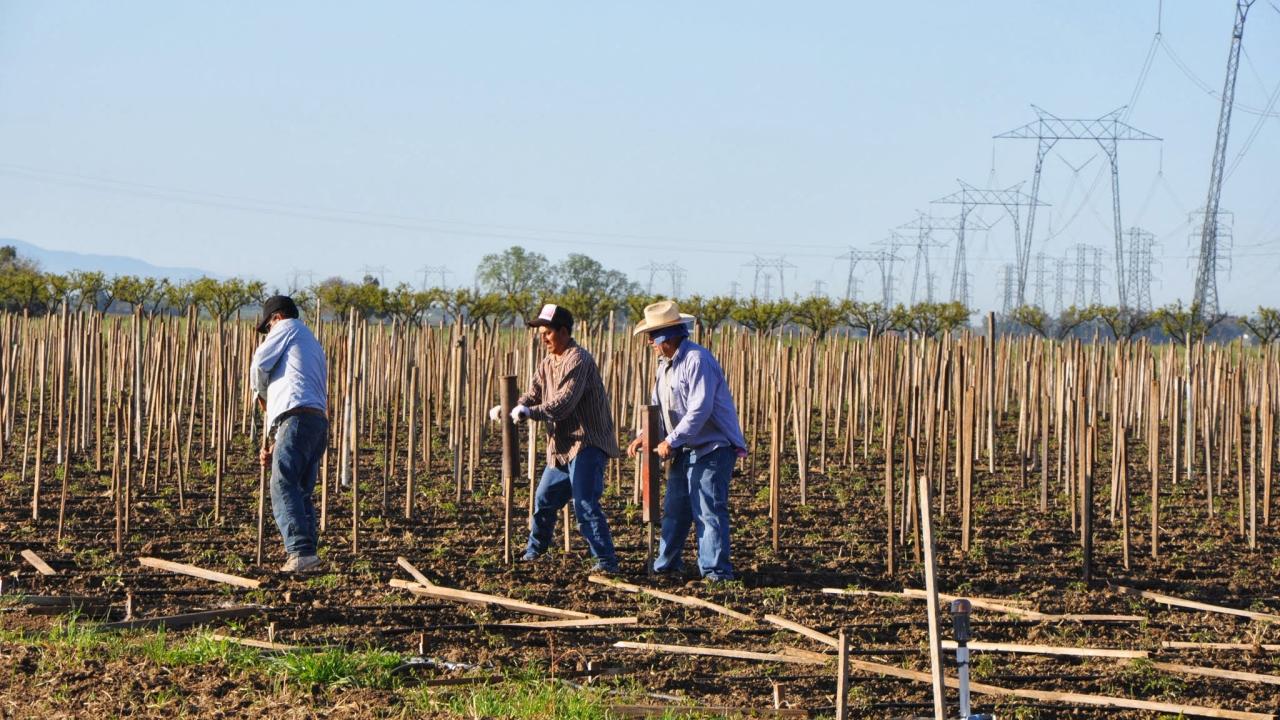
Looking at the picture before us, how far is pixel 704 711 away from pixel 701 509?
236cm

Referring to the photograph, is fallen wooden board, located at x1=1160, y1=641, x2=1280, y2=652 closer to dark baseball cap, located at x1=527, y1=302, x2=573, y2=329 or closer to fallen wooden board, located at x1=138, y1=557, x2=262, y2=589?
dark baseball cap, located at x1=527, y1=302, x2=573, y2=329

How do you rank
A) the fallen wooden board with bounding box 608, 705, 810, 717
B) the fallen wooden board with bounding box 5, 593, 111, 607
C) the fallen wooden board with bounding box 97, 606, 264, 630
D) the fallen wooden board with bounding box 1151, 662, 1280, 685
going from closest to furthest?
1. the fallen wooden board with bounding box 608, 705, 810, 717
2. the fallen wooden board with bounding box 1151, 662, 1280, 685
3. the fallen wooden board with bounding box 97, 606, 264, 630
4. the fallen wooden board with bounding box 5, 593, 111, 607

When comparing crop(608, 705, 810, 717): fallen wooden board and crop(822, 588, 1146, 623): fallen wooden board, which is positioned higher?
crop(822, 588, 1146, 623): fallen wooden board

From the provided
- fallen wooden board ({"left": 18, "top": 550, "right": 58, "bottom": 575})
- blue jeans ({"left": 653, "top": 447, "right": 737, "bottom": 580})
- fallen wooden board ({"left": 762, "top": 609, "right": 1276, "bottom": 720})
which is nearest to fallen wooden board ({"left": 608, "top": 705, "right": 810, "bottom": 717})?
fallen wooden board ({"left": 762, "top": 609, "right": 1276, "bottom": 720})

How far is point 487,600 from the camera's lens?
5465 mm

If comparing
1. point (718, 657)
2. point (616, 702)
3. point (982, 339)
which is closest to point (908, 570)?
point (718, 657)

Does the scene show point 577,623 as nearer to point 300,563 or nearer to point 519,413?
point 519,413

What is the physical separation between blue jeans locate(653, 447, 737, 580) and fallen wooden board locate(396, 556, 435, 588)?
1.13m

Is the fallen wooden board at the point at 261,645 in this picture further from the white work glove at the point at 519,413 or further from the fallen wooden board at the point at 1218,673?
the fallen wooden board at the point at 1218,673

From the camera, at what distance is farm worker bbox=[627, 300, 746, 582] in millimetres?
6152

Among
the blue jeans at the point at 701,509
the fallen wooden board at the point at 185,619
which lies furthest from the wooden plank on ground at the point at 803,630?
the fallen wooden board at the point at 185,619

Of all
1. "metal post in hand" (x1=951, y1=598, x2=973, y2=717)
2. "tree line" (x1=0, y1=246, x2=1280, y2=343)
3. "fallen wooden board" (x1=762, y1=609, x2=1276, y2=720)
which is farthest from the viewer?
"tree line" (x1=0, y1=246, x2=1280, y2=343)

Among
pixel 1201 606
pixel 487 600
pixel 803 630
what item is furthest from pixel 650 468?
pixel 1201 606

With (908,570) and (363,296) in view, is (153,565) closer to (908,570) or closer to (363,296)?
(908,570)
